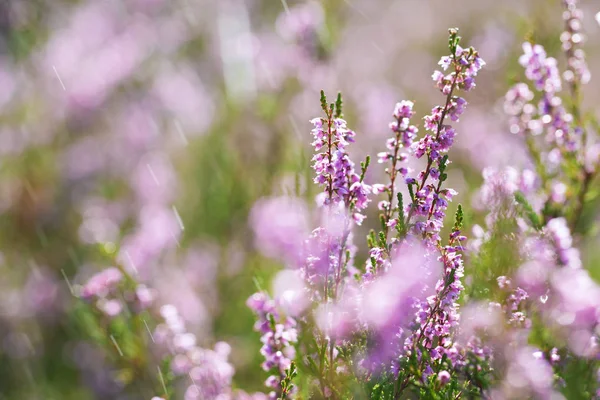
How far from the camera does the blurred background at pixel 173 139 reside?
4.15 m

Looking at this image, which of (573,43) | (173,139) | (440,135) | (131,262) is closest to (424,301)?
(440,135)

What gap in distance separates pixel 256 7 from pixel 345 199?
23.2ft

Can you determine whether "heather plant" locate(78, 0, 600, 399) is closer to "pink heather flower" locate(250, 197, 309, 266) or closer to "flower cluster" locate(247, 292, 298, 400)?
"flower cluster" locate(247, 292, 298, 400)

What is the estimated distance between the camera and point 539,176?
273 centimetres

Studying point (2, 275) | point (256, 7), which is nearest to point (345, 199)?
point (2, 275)

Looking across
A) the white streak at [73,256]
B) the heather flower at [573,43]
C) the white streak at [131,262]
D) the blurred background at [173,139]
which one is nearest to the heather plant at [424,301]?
the heather flower at [573,43]

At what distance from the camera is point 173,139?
6543 mm

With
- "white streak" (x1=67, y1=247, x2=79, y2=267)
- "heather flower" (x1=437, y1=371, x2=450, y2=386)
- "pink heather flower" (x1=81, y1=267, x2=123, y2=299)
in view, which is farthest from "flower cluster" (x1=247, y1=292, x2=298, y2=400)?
"white streak" (x1=67, y1=247, x2=79, y2=267)

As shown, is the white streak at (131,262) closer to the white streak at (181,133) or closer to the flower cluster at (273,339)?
the white streak at (181,133)

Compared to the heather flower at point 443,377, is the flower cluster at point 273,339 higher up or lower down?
higher up

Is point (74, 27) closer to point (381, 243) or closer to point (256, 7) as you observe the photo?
point (256, 7)

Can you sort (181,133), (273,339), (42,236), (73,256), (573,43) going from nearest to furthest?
1. (273,339)
2. (573,43)
3. (73,256)
4. (42,236)
5. (181,133)

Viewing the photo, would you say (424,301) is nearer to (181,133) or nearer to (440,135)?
(440,135)

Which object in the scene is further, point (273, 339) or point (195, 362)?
point (195, 362)
